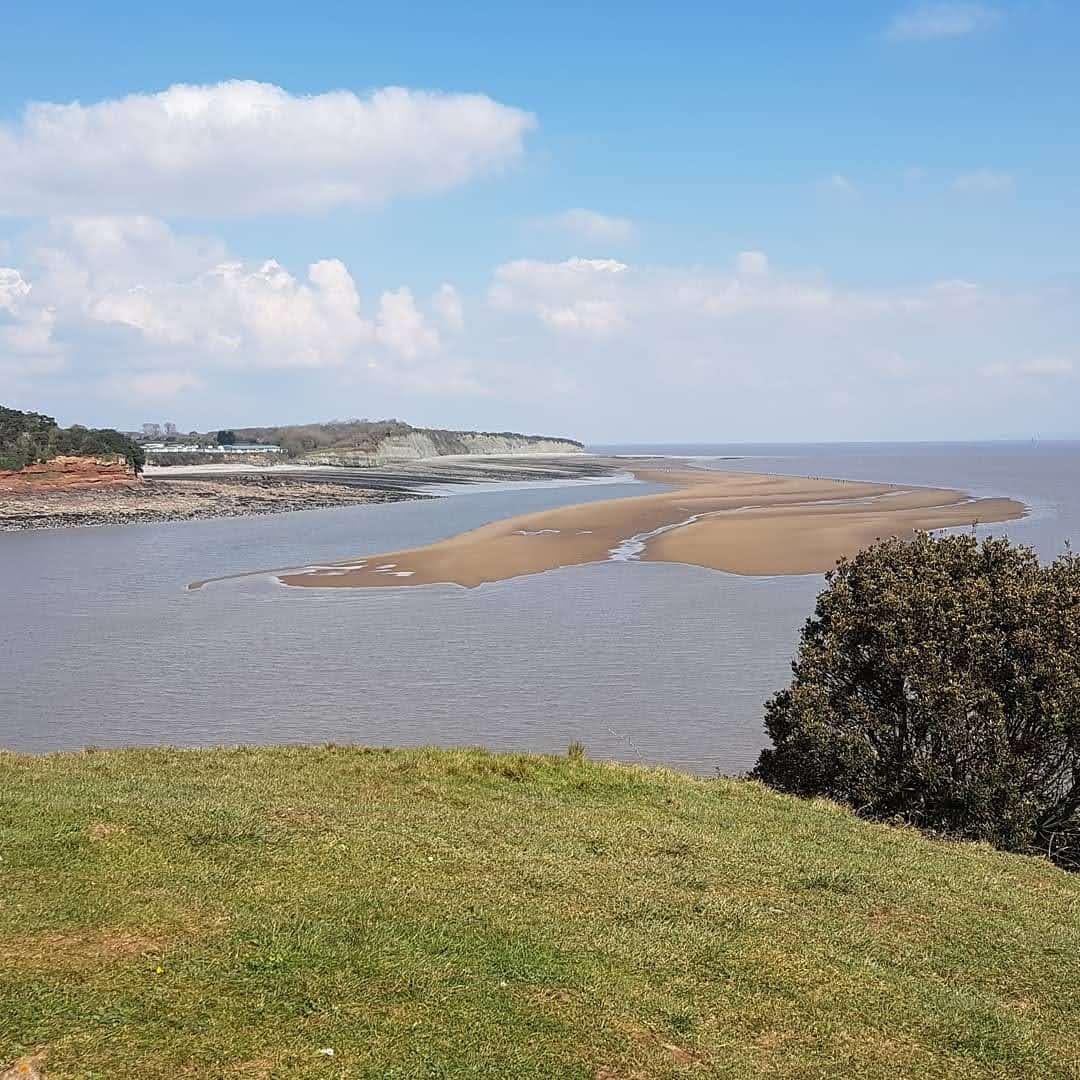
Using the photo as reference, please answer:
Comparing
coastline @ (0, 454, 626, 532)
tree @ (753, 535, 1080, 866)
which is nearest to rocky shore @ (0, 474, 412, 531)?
coastline @ (0, 454, 626, 532)

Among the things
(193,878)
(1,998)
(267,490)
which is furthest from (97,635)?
(267,490)

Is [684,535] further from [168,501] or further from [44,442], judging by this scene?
[44,442]

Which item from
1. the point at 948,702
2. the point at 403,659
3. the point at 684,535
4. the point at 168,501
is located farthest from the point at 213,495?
the point at 948,702

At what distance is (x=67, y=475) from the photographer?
101562 millimetres

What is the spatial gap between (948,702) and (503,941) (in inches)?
386

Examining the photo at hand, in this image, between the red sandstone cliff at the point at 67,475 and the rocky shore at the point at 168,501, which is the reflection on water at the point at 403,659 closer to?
the rocky shore at the point at 168,501

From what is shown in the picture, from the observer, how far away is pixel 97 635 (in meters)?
37.1

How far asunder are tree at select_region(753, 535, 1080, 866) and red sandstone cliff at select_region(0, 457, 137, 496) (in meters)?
94.1

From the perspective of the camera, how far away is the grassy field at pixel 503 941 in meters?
7.86

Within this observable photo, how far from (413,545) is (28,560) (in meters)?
23.2

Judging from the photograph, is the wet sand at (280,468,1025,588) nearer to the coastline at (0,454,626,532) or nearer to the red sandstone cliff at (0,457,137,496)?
the coastline at (0,454,626,532)

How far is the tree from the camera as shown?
631 inches

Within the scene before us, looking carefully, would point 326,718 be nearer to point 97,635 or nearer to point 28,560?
point 97,635

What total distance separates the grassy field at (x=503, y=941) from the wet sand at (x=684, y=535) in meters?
31.3
